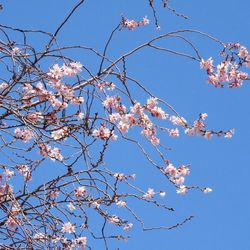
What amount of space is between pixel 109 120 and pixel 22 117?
2.62 feet

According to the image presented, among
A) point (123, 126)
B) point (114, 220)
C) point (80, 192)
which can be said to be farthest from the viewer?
point (80, 192)

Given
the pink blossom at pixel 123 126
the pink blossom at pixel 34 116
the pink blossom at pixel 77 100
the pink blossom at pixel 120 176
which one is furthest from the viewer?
the pink blossom at pixel 123 126

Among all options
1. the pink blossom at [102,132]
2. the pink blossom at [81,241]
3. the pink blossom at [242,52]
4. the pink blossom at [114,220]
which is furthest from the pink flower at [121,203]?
the pink blossom at [242,52]

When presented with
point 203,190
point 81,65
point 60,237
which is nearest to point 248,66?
point 203,190

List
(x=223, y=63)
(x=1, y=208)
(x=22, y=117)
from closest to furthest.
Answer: (x=22, y=117) → (x=1, y=208) → (x=223, y=63)

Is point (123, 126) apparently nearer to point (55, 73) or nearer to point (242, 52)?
point (55, 73)

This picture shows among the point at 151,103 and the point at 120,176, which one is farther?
the point at 120,176

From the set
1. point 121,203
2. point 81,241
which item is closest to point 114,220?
point 121,203

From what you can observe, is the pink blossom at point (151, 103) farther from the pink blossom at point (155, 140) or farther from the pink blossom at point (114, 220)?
the pink blossom at point (114, 220)

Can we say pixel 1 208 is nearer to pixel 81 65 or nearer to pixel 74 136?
pixel 74 136

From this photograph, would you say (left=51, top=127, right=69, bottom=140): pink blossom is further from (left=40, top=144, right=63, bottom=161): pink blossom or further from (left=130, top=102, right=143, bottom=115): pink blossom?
(left=130, top=102, right=143, bottom=115): pink blossom

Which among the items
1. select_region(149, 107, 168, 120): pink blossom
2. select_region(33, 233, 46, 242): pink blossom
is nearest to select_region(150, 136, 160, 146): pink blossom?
select_region(149, 107, 168, 120): pink blossom

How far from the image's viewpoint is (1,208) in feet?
15.9

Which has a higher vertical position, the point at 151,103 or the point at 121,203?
the point at 151,103
